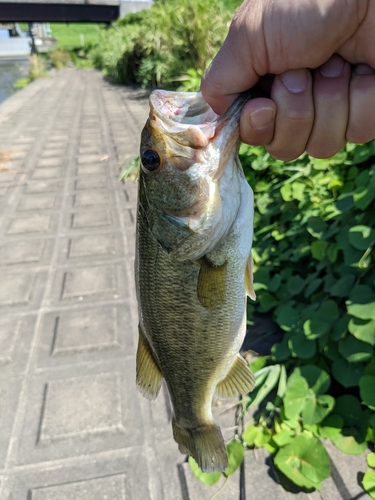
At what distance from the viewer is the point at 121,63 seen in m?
16.3

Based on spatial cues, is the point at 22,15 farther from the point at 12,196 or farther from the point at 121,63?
the point at 12,196

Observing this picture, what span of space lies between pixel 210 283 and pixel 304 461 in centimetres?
137

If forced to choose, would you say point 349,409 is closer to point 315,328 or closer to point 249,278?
point 315,328

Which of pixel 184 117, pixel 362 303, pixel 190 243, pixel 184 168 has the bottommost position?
pixel 362 303

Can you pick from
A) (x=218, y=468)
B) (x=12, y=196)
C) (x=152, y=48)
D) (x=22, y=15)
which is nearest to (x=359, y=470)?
(x=218, y=468)

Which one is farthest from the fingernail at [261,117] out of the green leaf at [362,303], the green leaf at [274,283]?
the green leaf at [274,283]

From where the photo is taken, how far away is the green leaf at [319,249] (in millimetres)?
2891

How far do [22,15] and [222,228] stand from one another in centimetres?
4310

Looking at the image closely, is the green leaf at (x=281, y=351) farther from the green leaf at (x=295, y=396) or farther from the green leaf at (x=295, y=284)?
the green leaf at (x=295, y=284)

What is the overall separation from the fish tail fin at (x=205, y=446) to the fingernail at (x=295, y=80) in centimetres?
130

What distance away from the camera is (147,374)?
5.14ft

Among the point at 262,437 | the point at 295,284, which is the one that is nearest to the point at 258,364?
the point at 262,437

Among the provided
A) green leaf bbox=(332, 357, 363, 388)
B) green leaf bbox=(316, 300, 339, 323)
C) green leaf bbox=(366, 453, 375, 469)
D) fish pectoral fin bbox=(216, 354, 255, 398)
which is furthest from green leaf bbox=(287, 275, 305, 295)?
fish pectoral fin bbox=(216, 354, 255, 398)

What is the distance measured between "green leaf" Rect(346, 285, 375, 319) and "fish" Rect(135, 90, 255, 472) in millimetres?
938
